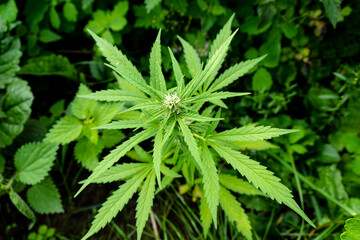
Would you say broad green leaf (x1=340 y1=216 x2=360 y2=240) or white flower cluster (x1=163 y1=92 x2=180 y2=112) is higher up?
white flower cluster (x1=163 y1=92 x2=180 y2=112)

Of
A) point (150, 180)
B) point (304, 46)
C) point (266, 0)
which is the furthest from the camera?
point (304, 46)

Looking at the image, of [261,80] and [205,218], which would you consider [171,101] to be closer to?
[205,218]

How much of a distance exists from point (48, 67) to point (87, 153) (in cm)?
112

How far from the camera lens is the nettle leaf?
2104 mm

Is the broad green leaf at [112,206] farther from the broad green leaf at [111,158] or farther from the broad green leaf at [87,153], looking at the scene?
the broad green leaf at [87,153]

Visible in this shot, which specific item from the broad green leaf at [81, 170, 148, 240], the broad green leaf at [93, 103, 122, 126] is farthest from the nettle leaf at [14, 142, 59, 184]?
the broad green leaf at [81, 170, 148, 240]

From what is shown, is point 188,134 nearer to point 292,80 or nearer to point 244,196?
point 244,196

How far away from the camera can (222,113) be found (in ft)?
7.66

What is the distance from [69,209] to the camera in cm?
256

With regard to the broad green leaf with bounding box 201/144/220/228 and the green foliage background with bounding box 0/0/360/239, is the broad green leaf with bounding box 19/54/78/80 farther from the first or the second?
the broad green leaf with bounding box 201/144/220/228

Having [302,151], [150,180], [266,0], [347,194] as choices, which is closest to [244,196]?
[302,151]

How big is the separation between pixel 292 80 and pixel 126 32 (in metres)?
1.69

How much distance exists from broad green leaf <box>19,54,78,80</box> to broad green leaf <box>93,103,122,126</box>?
2.70ft

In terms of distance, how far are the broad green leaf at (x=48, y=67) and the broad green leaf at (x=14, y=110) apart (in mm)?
261
